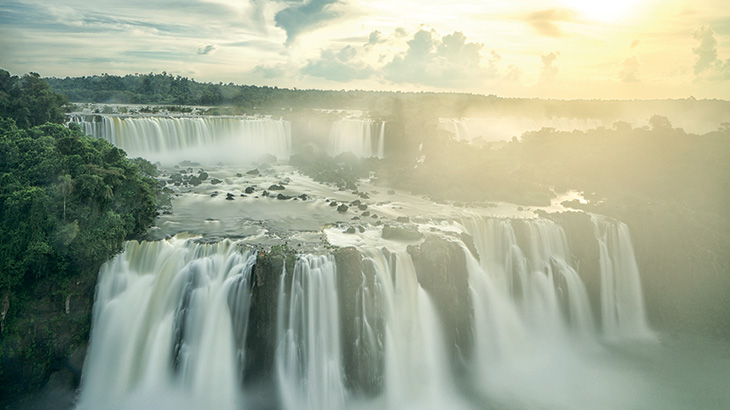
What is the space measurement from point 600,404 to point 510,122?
148 feet

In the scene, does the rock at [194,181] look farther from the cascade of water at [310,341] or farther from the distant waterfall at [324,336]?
the cascade of water at [310,341]

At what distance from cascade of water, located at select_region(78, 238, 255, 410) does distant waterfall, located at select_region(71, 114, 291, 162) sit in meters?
22.1

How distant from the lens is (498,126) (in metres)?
54.3

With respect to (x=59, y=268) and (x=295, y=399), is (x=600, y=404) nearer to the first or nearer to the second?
(x=295, y=399)

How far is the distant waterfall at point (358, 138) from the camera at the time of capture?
4409 centimetres

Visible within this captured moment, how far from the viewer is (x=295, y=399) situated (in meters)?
15.0

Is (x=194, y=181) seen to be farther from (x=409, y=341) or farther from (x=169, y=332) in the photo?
(x=409, y=341)

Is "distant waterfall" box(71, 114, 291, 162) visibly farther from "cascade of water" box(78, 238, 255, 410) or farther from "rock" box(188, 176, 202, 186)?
"cascade of water" box(78, 238, 255, 410)

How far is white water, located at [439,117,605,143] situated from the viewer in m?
48.7

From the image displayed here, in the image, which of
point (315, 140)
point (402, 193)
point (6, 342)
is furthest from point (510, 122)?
point (6, 342)

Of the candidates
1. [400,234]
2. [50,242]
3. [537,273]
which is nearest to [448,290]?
[400,234]

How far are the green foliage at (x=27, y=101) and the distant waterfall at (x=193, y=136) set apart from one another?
5.47m

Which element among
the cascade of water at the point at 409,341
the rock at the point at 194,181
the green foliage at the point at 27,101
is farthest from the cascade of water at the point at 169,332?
the green foliage at the point at 27,101

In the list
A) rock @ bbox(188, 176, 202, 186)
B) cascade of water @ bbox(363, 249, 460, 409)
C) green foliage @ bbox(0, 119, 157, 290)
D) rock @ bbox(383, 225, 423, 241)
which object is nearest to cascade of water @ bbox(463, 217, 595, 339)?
rock @ bbox(383, 225, 423, 241)
